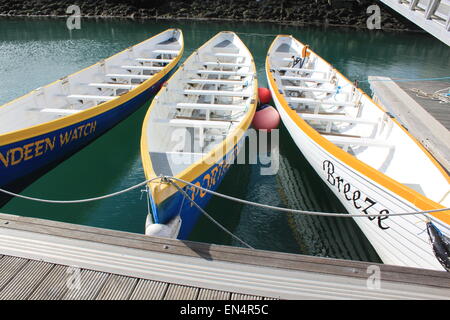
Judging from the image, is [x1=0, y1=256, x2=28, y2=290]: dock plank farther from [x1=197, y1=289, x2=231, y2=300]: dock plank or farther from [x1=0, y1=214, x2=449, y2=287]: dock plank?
[x1=197, y1=289, x2=231, y2=300]: dock plank

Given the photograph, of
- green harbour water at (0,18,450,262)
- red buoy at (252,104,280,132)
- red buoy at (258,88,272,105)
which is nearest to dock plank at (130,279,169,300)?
green harbour water at (0,18,450,262)

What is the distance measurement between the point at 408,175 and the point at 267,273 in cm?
362

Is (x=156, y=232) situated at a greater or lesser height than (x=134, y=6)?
lesser

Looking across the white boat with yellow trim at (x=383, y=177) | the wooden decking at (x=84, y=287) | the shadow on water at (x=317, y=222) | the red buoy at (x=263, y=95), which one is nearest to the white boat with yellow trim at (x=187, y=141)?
the red buoy at (x=263, y=95)

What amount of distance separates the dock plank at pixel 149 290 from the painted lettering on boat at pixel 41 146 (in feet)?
13.1

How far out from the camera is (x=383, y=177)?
15.0ft

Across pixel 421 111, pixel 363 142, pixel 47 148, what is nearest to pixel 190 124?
pixel 47 148

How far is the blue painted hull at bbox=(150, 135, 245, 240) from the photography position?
4145 millimetres

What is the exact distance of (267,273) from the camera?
329cm

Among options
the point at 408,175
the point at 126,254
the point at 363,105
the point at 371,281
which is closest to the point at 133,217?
the point at 126,254

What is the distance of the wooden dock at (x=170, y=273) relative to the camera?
3.11 meters

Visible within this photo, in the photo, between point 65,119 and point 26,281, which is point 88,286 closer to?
point 26,281

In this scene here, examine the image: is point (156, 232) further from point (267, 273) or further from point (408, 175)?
point (408, 175)

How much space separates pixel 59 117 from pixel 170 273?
615cm
